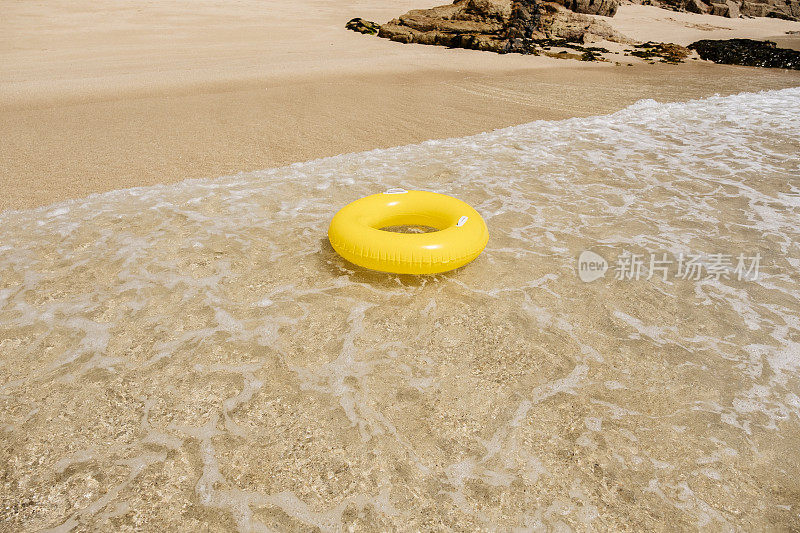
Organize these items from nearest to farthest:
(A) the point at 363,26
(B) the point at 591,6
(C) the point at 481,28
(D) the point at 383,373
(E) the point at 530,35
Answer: (D) the point at 383,373 < (C) the point at 481,28 < (E) the point at 530,35 < (A) the point at 363,26 < (B) the point at 591,6

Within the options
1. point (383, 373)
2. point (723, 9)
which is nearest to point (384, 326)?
point (383, 373)

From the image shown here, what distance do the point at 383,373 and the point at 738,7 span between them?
31385mm

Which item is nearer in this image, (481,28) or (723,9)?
(481,28)

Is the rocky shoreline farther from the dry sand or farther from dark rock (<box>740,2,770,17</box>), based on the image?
dark rock (<box>740,2,770,17</box>)

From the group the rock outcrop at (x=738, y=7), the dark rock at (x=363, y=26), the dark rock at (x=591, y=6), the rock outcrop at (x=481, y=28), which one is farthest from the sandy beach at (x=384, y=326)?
the rock outcrop at (x=738, y=7)

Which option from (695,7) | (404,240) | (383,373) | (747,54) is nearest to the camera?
(383,373)

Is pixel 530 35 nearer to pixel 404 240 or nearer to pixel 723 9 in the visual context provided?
pixel 404 240

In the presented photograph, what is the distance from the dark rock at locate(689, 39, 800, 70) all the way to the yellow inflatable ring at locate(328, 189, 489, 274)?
1352 cm

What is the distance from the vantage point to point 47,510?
5.84 feet

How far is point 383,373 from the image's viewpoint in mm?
2459

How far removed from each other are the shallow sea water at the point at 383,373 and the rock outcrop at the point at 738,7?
Answer: 24.3 metres

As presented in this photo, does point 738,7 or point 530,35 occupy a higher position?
point 738,7

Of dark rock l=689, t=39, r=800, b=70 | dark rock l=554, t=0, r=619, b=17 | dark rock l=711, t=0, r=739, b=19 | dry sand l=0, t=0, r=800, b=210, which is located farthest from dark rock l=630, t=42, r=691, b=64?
dark rock l=711, t=0, r=739, b=19

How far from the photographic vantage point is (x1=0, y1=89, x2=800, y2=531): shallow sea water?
1.84 metres
